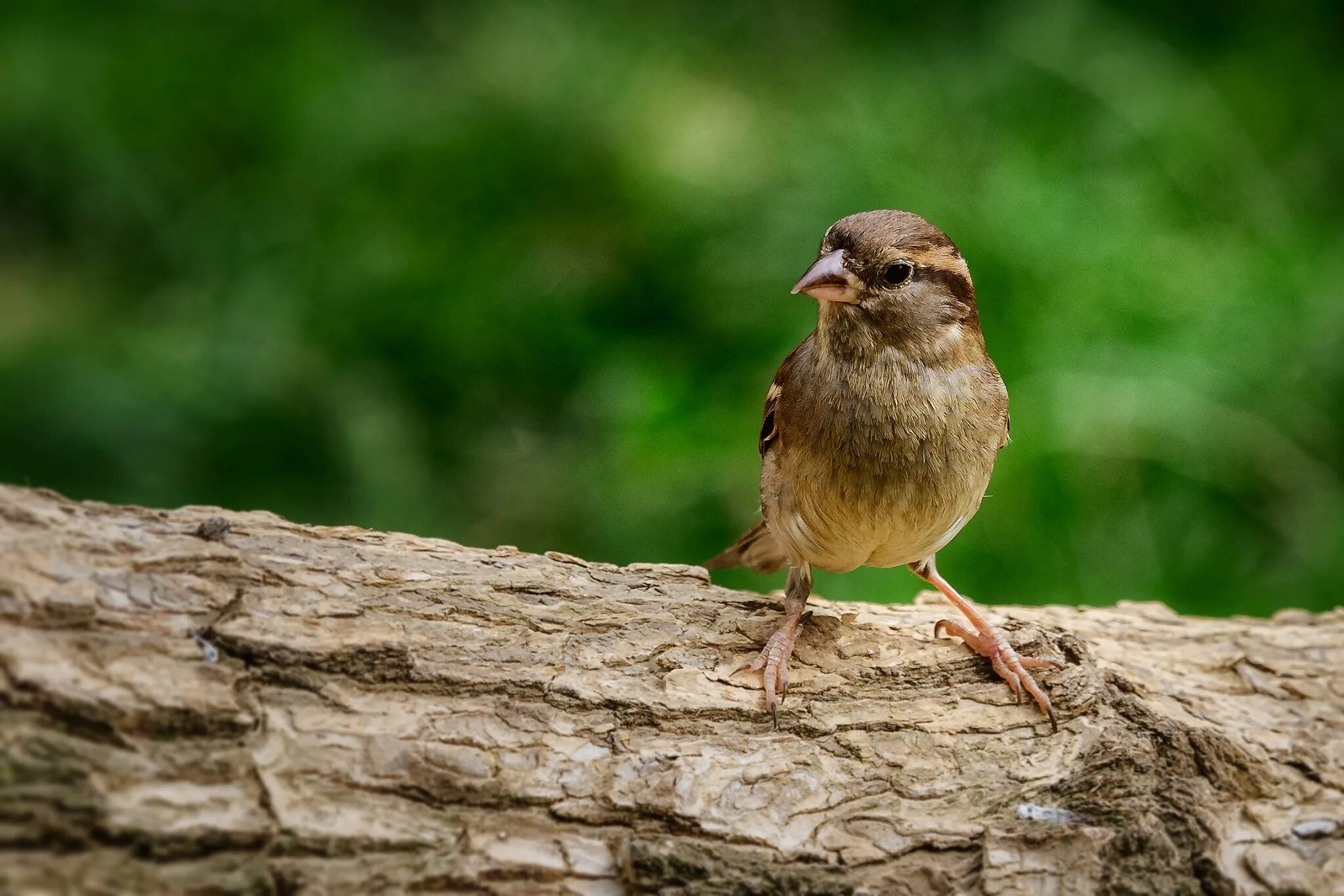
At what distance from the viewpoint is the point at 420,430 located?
204 inches

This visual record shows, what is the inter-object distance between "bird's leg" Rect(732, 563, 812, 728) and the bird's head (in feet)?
2.61

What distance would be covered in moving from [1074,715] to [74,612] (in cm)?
244

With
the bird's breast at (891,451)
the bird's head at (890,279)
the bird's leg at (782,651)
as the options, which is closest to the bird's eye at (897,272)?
the bird's head at (890,279)

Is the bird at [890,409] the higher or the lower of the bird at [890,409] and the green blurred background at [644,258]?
the lower

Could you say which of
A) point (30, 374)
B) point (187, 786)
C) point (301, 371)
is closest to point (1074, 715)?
point (187, 786)

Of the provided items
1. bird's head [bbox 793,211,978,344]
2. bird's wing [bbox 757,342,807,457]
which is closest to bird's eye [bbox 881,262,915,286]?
bird's head [bbox 793,211,978,344]

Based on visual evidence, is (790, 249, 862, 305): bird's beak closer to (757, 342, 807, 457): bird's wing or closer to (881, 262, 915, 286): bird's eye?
(881, 262, 915, 286): bird's eye

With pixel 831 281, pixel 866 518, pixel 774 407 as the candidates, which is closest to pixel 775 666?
pixel 866 518

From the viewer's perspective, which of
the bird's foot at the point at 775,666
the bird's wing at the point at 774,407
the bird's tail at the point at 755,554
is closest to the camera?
the bird's foot at the point at 775,666

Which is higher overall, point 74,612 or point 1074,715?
point 1074,715

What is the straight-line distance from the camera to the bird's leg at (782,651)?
309 cm

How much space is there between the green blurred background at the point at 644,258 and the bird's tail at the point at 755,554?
571mm

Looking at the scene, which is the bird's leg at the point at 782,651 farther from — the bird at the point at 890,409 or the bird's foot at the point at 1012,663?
the bird's foot at the point at 1012,663

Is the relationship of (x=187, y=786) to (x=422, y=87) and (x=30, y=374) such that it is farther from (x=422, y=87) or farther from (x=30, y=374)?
(x=422, y=87)
